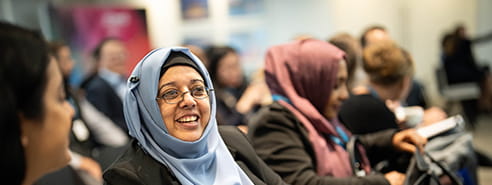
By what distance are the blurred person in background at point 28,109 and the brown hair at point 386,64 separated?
1796mm

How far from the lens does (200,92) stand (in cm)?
149

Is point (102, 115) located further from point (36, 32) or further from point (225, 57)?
point (36, 32)

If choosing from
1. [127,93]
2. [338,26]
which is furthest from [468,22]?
[127,93]

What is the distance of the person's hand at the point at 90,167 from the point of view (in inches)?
104

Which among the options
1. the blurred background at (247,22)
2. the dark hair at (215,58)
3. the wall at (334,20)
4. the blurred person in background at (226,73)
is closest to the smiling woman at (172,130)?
the blurred person in background at (226,73)

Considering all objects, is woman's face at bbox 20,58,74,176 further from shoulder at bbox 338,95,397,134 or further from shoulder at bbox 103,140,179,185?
shoulder at bbox 338,95,397,134

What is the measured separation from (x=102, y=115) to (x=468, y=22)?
21.9ft

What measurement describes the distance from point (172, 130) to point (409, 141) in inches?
44.1

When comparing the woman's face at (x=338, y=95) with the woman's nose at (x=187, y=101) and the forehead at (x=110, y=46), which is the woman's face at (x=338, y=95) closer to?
the woman's nose at (x=187, y=101)

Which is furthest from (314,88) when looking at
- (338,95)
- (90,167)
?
(90,167)

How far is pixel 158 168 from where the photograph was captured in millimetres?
1366

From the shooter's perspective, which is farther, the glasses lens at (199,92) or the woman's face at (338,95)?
the woman's face at (338,95)

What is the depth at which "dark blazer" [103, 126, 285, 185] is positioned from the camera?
52.5 inches

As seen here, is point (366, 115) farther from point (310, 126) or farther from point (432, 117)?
point (432, 117)
